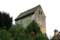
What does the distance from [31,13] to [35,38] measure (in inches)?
161

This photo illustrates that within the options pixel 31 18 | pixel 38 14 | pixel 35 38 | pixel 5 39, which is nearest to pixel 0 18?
pixel 31 18

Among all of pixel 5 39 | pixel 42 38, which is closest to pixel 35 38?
pixel 42 38

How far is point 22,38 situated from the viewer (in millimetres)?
4070

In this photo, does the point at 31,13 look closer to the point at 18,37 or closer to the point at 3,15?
the point at 3,15

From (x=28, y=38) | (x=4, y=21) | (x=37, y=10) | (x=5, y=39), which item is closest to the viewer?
(x=5, y=39)

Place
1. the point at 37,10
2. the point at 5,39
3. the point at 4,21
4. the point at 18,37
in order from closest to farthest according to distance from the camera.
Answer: the point at 5,39
the point at 18,37
the point at 4,21
the point at 37,10

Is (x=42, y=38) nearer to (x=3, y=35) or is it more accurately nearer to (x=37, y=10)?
(x=3, y=35)

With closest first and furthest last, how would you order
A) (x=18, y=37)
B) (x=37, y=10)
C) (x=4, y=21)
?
(x=18, y=37)
(x=4, y=21)
(x=37, y=10)

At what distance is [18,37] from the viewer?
4.06m

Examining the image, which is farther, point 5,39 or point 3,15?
point 3,15

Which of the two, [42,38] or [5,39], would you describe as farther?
[42,38]

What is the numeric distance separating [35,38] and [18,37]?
0.69 m

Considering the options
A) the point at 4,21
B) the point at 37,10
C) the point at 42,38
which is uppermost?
the point at 37,10

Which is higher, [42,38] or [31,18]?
[31,18]
